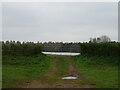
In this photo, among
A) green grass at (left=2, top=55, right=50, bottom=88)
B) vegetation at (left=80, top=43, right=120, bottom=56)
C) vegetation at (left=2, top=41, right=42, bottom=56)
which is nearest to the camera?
green grass at (left=2, top=55, right=50, bottom=88)

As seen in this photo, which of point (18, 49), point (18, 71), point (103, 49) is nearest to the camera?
point (18, 71)

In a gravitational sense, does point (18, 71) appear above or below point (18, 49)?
below

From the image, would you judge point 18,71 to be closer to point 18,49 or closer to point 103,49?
A: point 103,49

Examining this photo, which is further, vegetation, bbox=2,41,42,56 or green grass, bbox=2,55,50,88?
vegetation, bbox=2,41,42,56

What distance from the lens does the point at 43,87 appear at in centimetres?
1064

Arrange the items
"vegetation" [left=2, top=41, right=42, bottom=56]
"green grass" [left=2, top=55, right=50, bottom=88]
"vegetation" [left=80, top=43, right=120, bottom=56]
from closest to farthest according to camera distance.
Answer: "green grass" [left=2, top=55, right=50, bottom=88] → "vegetation" [left=80, top=43, right=120, bottom=56] → "vegetation" [left=2, top=41, right=42, bottom=56]

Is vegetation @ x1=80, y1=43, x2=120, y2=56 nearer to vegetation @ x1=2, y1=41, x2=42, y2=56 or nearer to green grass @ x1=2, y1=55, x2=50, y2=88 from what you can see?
green grass @ x1=2, y1=55, x2=50, y2=88

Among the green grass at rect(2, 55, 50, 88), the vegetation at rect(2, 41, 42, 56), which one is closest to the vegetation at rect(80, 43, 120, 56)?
the green grass at rect(2, 55, 50, 88)

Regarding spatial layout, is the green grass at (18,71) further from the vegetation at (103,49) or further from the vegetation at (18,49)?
the vegetation at (103,49)

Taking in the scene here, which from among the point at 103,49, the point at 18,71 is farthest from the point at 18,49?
the point at 18,71

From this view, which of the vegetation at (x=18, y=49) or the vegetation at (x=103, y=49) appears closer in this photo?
the vegetation at (x=103, y=49)

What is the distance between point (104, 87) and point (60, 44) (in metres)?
33.0

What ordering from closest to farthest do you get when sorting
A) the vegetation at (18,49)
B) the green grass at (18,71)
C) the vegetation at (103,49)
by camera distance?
the green grass at (18,71)
the vegetation at (103,49)
the vegetation at (18,49)

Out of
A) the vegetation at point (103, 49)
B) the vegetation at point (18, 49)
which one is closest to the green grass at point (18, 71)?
the vegetation at point (18, 49)
